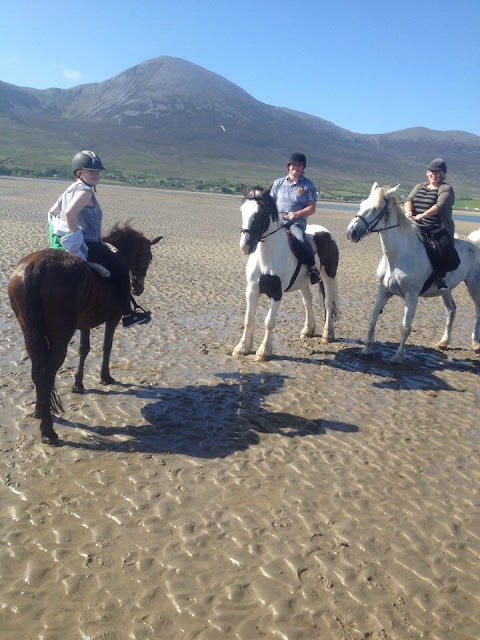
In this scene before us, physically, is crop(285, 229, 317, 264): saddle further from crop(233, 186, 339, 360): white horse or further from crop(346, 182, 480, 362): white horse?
crop(346, 182, 480, 362): white horse

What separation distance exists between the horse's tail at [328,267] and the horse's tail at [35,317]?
5336mm

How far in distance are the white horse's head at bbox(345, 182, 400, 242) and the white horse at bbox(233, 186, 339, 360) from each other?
1.05 metres

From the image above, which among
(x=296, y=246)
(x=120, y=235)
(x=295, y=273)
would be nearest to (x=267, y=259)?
(x=296, y=246)

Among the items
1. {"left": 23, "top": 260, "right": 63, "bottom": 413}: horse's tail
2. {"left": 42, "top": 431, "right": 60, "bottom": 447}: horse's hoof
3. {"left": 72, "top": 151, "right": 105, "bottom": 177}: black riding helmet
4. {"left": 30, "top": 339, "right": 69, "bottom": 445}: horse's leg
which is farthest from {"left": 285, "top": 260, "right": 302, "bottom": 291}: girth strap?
{"left": 42, "top": 431, "right": 60, "bottom": 447}: horse's hoof

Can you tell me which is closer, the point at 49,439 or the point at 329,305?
the point at 49,439

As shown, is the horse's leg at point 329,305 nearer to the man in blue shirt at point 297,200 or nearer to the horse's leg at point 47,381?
the man in blue shirt at point 297,200

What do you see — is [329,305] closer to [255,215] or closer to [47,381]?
[255,215]

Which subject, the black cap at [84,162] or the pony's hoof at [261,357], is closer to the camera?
the black cap at [84,162]

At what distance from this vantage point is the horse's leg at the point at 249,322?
26.5 feet

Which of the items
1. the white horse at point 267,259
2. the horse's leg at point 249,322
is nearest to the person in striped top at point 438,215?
the white horse at point 267,259

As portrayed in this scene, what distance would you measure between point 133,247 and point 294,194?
115 inches

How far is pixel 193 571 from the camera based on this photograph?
141 inches

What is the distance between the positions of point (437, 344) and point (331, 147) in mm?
189194

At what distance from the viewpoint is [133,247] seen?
22.4 ft
